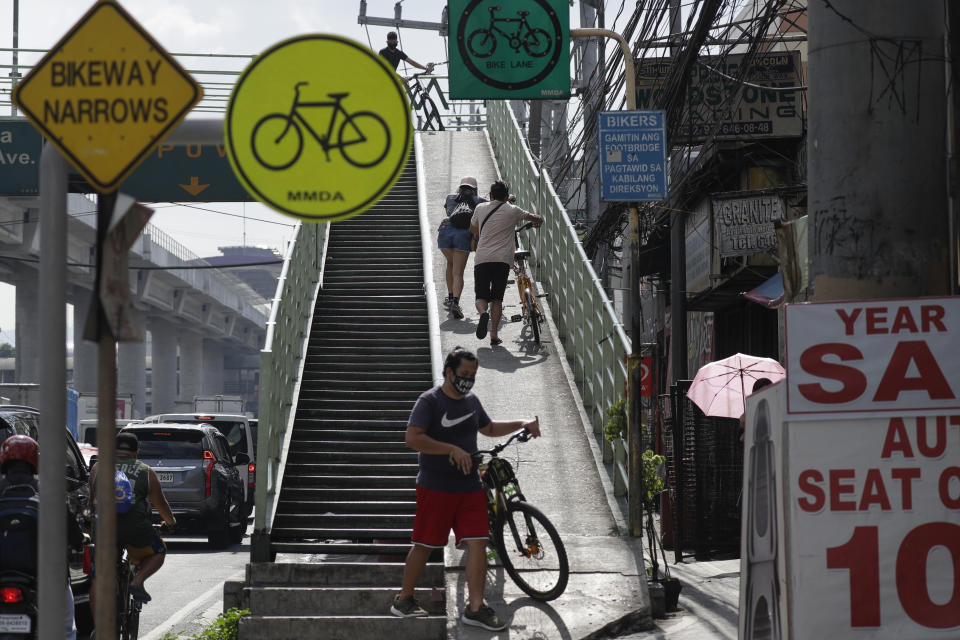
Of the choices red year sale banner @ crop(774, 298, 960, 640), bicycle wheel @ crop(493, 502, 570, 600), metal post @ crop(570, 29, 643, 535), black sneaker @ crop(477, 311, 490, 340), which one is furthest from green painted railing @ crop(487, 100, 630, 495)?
red year sale banner @ crop(774, 298, 960, 640)

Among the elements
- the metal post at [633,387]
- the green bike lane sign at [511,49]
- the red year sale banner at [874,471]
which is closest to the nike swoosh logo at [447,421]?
the metal post at [633,387]

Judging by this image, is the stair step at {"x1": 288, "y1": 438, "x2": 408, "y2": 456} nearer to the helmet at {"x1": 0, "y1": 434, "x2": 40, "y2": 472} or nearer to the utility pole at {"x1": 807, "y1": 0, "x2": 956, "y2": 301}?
the helmet at {"x1": 0, "y1": 434, "x2": 40, "y2": 472}

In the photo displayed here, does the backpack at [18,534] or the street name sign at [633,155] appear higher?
the street name sign at [633,155]

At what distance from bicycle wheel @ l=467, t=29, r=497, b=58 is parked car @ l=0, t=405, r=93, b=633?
196 inches

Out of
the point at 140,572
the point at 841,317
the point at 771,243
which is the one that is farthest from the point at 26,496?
the point at 771,243

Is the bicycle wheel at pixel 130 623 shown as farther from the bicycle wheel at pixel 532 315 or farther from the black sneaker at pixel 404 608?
the bicycle wheel at pixel 532 315

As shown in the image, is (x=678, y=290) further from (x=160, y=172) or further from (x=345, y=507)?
(x=345, y=507)

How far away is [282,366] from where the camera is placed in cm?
991

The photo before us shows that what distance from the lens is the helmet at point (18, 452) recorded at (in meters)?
6.45

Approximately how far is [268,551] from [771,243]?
8294mm

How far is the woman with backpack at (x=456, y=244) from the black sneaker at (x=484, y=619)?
651 cm

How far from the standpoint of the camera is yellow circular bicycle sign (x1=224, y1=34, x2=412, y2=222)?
4164 mm

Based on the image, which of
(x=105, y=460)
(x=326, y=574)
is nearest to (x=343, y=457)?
Result: (x=326, y=574)

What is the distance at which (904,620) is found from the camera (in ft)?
15.0
